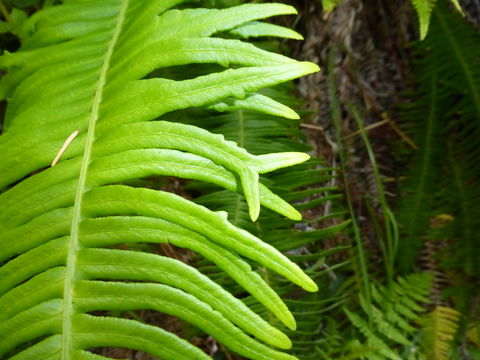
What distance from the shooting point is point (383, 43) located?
1731mm

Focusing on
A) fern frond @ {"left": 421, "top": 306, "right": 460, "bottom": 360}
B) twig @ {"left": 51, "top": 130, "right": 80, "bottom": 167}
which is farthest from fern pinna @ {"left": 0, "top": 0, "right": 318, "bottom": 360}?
fern frond @ {"left": 421, "top": 306, "right": 460, "bottom": 360}

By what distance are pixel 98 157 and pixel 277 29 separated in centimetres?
46

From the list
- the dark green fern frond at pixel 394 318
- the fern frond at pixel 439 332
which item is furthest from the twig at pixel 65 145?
the fern frond at pixel 439 332

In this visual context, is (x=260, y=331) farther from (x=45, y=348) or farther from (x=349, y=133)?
(x=349, y=133)

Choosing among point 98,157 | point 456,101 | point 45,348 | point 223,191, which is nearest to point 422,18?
point 456,101

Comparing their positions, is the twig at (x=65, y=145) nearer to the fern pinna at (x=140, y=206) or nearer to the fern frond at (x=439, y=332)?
the fern pinna at (x=140, y=206)

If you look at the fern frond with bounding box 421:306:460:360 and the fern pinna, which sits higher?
the fern pinna

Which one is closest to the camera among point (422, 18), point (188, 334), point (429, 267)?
point (188, 334)

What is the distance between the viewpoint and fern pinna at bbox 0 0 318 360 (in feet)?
2.42

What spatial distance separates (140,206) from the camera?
80 centimetres

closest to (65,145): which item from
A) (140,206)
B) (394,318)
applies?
(140,206)

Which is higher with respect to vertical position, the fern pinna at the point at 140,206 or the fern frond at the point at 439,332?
the fern pinna at the point at 140,206

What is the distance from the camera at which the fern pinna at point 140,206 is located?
2.42 ft

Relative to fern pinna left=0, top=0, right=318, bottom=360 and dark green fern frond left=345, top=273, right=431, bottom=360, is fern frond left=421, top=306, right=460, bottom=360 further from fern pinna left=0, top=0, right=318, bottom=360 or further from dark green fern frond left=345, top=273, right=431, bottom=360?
fern pinna left=0, top=0, right=318, bottom=360
